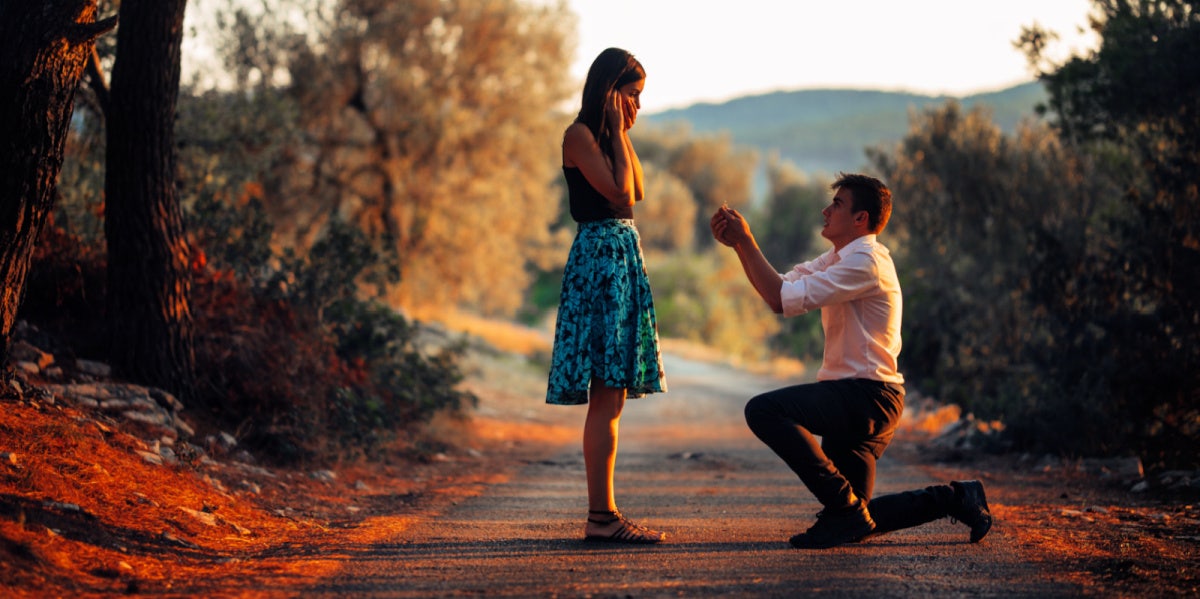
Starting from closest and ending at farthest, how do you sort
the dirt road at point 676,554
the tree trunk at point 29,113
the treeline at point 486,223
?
the dirt road at point 676,554, the tree trunk at point 29,113, the treeline at point 486,223

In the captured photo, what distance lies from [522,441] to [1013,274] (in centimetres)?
617

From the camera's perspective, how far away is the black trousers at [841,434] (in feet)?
16.6

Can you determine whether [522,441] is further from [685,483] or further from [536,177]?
[536,177]

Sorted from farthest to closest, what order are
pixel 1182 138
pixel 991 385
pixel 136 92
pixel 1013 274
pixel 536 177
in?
pixel 536 177 → pixel 991 385 → pixel 1013 274 → pixel 1182 138 → pixel 136 92

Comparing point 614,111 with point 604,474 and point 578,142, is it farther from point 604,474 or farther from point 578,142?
point 604,474

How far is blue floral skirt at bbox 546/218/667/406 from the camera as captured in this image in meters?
5.36

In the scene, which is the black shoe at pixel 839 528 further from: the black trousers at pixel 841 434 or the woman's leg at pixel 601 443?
the woman's leg at pixel 601 443

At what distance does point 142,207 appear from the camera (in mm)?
7789

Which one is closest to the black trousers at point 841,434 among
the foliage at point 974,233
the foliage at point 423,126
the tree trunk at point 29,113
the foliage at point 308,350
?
the tree trunk at point 29,113

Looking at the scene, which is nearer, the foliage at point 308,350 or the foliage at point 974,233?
the foliage at point 308,350

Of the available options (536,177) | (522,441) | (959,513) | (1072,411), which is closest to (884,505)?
(959,513)

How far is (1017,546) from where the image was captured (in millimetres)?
5395

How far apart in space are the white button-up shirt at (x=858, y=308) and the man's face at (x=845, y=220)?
2.4 inches

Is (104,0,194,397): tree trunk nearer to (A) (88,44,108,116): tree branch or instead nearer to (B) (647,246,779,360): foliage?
(A) (88,44,108,116): tree branch
